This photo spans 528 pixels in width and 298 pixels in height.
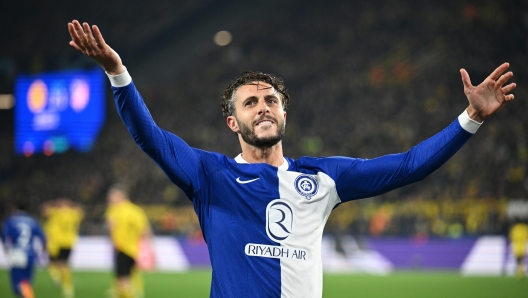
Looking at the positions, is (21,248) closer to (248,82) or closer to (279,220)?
(248,82)

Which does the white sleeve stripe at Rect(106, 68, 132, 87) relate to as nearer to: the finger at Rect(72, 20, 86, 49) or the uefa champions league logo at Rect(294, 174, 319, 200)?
the finger at Rect(72, 20, 86, 49)

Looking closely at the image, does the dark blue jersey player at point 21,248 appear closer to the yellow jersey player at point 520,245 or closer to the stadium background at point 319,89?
the stadium background at point 319,89

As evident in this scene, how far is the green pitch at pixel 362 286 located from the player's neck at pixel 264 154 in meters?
9.85

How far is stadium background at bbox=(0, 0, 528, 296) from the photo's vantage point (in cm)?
1984

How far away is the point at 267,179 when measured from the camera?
10.5ft

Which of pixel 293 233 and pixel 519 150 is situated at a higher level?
pixel 519 150

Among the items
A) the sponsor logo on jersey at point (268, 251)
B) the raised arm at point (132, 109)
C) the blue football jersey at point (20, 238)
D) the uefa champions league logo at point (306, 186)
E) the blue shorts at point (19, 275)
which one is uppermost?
the blue football jersey at point (20, 238)

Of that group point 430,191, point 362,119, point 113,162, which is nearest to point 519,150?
point 430,191

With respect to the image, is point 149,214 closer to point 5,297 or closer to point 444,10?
point 5,297

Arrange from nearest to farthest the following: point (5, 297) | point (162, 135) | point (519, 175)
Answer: point (162, 135), point (5, 297), point (519, 175)

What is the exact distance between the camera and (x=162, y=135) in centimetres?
301

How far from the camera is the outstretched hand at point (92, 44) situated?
110 inches

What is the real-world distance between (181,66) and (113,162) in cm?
768

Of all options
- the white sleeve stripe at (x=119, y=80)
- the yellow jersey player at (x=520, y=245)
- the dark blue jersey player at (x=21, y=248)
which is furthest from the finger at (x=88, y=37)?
the yellow jersey player at (x=520, y=245)
